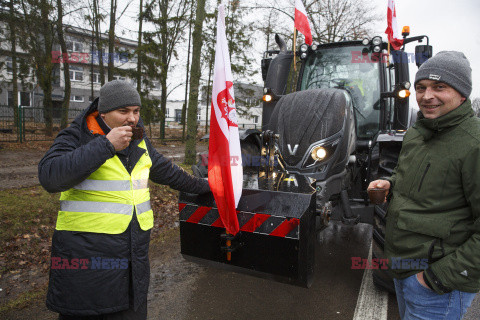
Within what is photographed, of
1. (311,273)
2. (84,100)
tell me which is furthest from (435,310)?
(84,100)

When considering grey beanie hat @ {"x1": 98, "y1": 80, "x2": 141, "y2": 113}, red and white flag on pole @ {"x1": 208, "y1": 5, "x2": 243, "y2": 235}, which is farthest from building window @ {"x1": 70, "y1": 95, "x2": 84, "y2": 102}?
grey beanie hat @ {"x1": 98, "y1": 80, "x2": 141, "y2": 113}

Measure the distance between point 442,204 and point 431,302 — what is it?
0.48 m

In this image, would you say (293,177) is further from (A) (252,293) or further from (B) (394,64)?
(B) (394,64)

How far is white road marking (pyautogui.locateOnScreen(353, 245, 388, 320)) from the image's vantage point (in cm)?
306

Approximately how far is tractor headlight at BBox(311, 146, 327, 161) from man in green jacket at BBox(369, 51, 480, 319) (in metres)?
1.65

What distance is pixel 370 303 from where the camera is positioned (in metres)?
3.29

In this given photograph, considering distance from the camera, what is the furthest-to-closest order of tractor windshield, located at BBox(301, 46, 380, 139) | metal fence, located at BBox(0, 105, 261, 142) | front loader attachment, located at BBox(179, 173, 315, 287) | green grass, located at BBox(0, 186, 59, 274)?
metal fence, located at BBox(0, 105, 261, 142) < tractor windshield, located at BBox(301, 46, 380, 139) < green grass, located at BBox(0, 186, 59, 274) < front loader attachment, located at BBox(179, 173, 315, 287)

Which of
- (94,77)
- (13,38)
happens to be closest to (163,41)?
(13,38)

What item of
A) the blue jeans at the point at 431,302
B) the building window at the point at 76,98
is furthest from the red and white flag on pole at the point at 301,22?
the building window at the point at 76,98

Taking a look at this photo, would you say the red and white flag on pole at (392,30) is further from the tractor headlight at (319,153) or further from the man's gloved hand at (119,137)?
the man's gloved hand at (119,137)

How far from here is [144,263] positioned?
2074 mm

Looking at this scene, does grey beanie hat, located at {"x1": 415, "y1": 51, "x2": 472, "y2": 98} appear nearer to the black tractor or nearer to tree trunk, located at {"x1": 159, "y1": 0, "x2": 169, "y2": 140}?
the black tractor

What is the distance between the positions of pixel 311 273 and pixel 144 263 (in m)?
1.19

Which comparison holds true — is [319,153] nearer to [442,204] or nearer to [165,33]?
[442,204]
